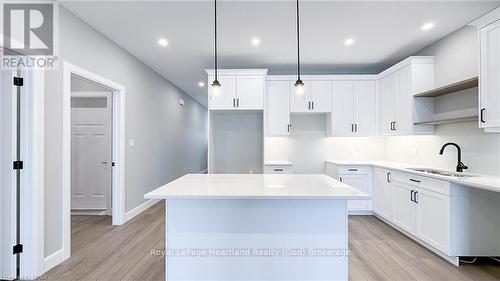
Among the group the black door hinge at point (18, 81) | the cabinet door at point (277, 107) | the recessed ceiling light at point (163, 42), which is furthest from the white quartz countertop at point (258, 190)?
the recessed ceiling light at point (163, 42)

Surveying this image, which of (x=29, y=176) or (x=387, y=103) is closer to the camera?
(x=29, y=176)

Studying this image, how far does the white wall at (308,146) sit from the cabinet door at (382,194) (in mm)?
849

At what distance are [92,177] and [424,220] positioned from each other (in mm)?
5294

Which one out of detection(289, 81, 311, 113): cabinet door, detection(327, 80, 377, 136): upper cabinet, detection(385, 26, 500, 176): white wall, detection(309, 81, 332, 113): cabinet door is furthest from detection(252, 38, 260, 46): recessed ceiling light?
detection(385, 26, 500, 176): white wall

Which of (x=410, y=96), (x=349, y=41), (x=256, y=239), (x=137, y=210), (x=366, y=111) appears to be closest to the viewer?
(x=256, y=239)

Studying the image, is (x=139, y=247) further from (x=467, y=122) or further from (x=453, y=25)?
(x=453, y=25)

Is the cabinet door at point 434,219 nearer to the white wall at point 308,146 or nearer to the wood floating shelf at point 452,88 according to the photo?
the wood floating shelf at point 452,88

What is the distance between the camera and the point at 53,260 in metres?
2.58

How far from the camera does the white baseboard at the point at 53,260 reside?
249 centimetres

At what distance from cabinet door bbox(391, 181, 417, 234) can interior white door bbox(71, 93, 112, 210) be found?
4854mm

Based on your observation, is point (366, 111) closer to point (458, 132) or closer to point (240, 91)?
point (458, 132)

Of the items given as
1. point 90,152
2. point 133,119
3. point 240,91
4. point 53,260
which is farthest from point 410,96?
point 90,152

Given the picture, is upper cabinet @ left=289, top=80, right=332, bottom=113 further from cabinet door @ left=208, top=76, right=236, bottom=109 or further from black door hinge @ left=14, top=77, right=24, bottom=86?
black door hinge @ left=14, top=77, right=24, bottom=86

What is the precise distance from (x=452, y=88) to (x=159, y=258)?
4068 mm
